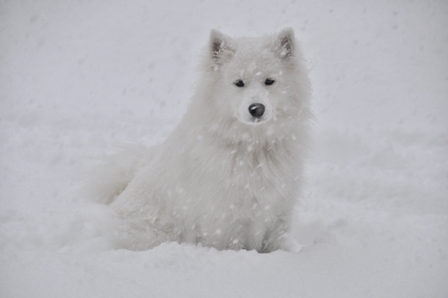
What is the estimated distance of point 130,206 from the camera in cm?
352

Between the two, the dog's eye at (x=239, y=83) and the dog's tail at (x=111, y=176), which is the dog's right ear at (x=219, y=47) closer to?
the dog's eye at (x=239, y=83)

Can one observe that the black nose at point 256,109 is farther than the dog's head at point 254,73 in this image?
No

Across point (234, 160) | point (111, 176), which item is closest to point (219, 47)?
point (234, 160)

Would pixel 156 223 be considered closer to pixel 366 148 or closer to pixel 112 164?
pixel 112 164

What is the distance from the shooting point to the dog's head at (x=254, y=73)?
315cm

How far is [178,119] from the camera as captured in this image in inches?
303

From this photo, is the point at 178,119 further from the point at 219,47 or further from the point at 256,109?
the point at 256,109

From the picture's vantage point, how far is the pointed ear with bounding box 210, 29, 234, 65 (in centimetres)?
332

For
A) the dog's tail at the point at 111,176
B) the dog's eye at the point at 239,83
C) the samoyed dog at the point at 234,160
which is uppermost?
the dog's eye at the point at 239,83

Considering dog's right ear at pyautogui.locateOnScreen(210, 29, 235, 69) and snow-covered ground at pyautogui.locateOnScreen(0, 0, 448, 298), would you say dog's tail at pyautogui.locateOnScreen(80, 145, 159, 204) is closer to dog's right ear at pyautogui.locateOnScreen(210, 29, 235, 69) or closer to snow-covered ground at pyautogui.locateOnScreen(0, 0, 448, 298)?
snow-covered ground at pyautogui.locateOnScreen(0, 0, 448, 298)

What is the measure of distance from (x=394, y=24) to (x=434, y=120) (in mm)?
4530

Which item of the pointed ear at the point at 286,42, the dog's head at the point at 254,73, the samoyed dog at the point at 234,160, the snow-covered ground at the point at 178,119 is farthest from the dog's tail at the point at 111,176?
the pointed ear at the point at 286,42

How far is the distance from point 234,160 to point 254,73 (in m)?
0.75

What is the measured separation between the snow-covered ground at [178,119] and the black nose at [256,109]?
3.03ft
